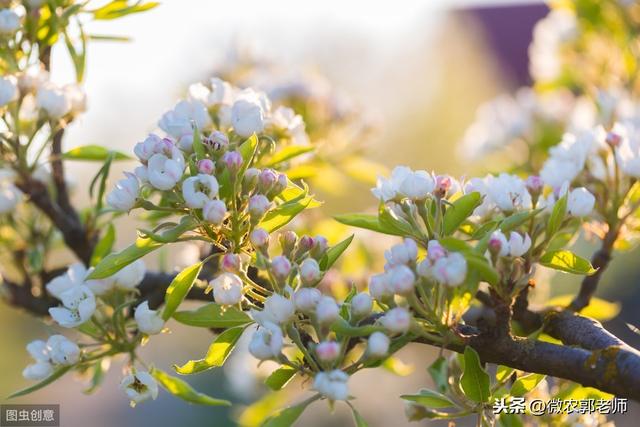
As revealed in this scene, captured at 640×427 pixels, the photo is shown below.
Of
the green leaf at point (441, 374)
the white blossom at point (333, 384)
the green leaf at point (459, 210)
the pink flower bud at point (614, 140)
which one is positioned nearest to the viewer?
the white blossom at point (333, 384)

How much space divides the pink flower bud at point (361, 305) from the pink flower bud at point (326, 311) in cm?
3

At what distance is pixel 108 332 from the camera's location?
0.98 meters

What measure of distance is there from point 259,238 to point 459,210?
0.63 feet

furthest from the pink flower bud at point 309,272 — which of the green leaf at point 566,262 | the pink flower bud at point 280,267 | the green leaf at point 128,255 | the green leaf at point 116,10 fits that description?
the green leaf at point 116,10

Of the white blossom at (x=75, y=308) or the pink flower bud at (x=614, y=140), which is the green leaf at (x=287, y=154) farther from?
the pink flower bud at (x=614, y=140)

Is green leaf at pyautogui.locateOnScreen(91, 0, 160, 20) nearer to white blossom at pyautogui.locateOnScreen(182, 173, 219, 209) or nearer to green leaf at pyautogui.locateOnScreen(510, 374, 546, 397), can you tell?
white blossom at pyautogui.locateOnScreen(182, 173, 219, 209)

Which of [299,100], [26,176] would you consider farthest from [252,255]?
[299,100]

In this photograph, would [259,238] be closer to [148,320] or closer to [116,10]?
→ [148,320]

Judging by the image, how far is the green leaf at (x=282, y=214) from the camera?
85 centimetres

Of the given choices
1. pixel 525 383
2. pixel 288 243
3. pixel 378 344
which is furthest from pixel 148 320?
pixel 525 383

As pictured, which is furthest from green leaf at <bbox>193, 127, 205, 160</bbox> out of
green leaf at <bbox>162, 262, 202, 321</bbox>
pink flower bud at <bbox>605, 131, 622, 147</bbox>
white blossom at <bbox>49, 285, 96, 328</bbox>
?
pink flower bud at <bbox>605, 131, 622, 147</bbox>

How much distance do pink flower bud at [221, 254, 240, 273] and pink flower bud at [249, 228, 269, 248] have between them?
2cm

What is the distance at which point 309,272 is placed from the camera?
0.78m

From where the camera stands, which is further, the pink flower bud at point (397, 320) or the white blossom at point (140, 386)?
the white blossom at point (140, 386)
